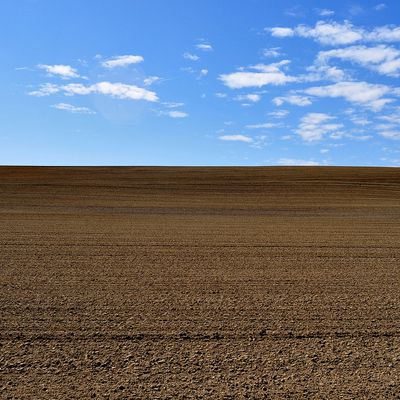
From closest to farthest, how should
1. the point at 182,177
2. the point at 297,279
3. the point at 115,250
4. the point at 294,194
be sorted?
1. the point at 297,279
2. the point at 115,250
3. the point at 294,194
4. the point at 182,177

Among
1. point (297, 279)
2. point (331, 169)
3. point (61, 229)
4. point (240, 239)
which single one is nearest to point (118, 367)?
point (297, 279)

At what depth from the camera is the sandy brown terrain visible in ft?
16.8

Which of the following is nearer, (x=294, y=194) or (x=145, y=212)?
(x=145, y=212)

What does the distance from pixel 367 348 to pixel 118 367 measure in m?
2.90

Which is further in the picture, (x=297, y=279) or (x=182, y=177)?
(x=182, y=177)

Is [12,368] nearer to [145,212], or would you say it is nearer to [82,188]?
[145,212]

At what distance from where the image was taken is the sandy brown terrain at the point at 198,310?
5113 millimetres

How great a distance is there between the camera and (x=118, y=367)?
544 centimetres

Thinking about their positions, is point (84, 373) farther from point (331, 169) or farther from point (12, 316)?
point (331, 169)

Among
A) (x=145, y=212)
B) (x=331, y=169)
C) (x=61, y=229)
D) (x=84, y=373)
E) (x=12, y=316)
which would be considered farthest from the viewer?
(x=331, y=169)

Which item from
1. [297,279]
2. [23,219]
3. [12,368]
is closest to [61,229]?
[23,219]

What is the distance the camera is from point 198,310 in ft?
25.1

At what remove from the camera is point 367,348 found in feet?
20.0

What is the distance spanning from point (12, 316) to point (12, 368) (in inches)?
81.0
